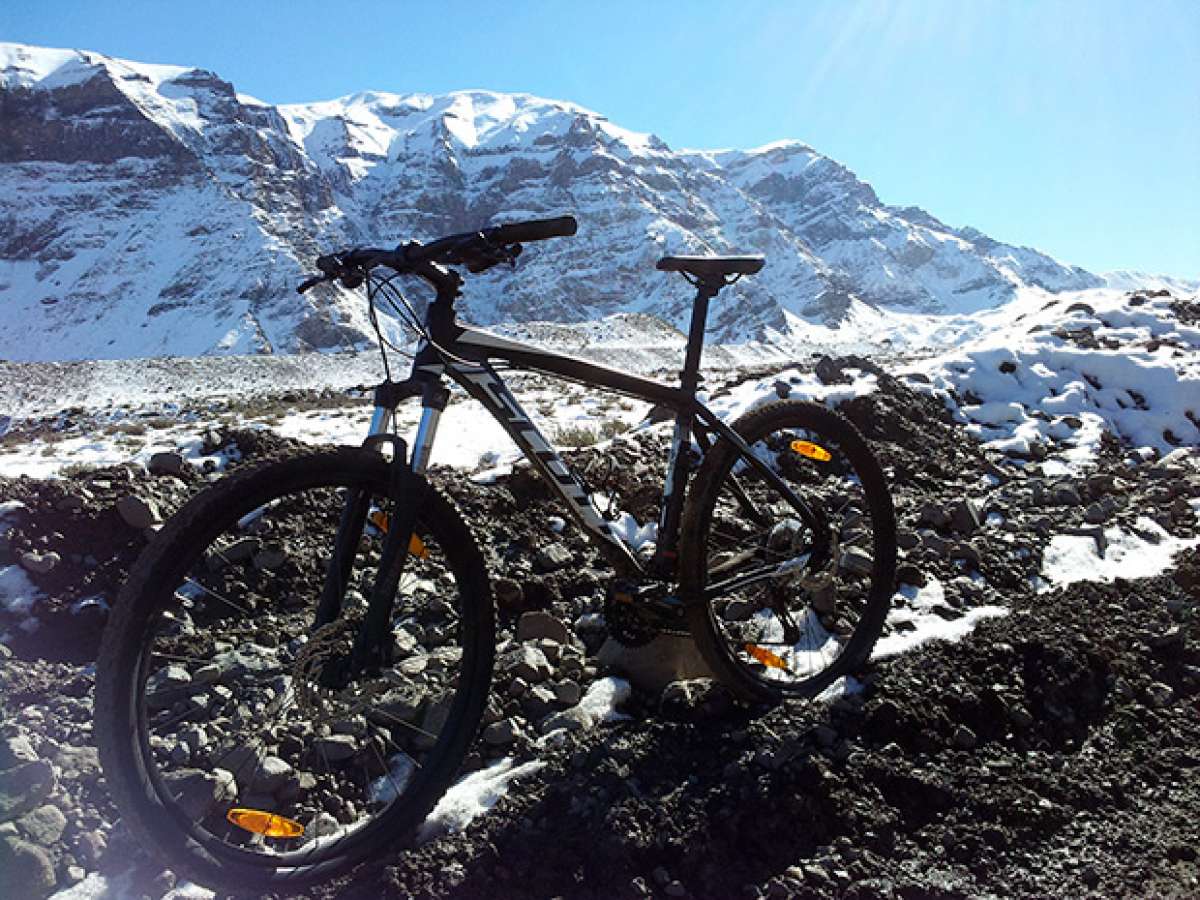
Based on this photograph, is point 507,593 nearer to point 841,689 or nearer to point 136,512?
point 841,689

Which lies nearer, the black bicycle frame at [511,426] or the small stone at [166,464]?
the black bicycle frame at [511,426]

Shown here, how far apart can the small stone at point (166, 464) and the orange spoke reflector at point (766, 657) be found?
4168mm

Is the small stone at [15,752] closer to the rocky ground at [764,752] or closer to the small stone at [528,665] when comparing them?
the rocky ground at [764,752]

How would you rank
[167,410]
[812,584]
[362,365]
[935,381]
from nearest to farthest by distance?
[812,584] → [935,381] → [167,410] → [362,365]

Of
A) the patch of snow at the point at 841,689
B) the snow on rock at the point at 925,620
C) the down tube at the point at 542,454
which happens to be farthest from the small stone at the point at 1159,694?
the down tube at the point at 542,454

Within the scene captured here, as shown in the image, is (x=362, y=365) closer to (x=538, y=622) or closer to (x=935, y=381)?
(x=935, y=381)

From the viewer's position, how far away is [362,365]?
32.1 m

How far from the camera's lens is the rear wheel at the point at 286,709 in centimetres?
200

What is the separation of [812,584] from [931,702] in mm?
751

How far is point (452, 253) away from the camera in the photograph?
260cm

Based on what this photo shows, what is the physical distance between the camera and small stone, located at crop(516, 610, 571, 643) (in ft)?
12.3

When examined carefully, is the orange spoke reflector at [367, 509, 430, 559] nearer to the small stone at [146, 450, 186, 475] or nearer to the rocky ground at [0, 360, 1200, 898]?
the rocky ground at [0, 360, 1200, 898]

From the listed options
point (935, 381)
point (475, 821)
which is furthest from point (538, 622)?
point (935, 381)

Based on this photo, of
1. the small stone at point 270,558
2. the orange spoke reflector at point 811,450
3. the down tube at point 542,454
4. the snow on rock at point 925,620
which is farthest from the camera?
the small stone at point 270,558
